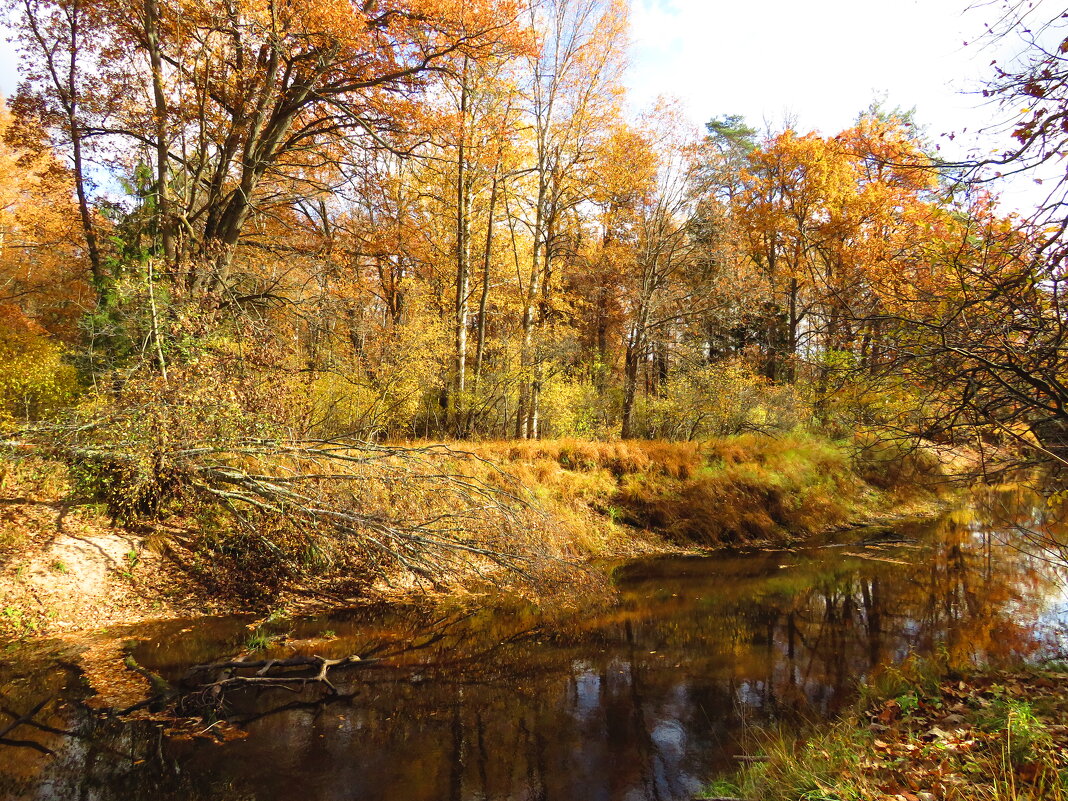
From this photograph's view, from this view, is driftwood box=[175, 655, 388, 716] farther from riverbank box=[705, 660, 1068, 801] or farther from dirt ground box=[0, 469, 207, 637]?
riverbank box=[705, 660, 1068, 801]

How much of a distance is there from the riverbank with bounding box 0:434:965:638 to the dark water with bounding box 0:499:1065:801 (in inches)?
35.1

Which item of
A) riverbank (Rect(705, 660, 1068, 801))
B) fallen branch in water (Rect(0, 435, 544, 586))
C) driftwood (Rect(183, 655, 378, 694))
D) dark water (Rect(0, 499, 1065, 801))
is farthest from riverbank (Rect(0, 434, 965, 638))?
driftwood (Rect(183, 655, 378, 694))

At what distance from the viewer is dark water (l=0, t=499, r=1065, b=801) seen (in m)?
4.85

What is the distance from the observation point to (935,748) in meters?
4.04

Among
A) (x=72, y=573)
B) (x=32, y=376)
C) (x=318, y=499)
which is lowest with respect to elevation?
(x=72, y=573)

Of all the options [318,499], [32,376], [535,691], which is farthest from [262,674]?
[32,376]

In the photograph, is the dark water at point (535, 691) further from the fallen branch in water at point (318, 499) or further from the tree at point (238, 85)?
the tree at point (238, 85)

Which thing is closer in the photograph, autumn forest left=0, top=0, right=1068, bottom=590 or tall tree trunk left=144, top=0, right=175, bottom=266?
autumn forest left=0, top=0, right=1068, bottom=590

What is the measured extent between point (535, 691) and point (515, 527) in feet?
8.92

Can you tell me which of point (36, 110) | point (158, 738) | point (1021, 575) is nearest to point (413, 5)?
point (36, 110)

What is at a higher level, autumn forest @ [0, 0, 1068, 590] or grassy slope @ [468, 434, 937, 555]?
autumn forest @ [0, 0, 1068, 590]

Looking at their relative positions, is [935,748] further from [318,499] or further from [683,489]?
[683,489]

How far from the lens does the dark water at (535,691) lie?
4.85 meters

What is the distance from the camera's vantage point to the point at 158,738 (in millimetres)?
5207
